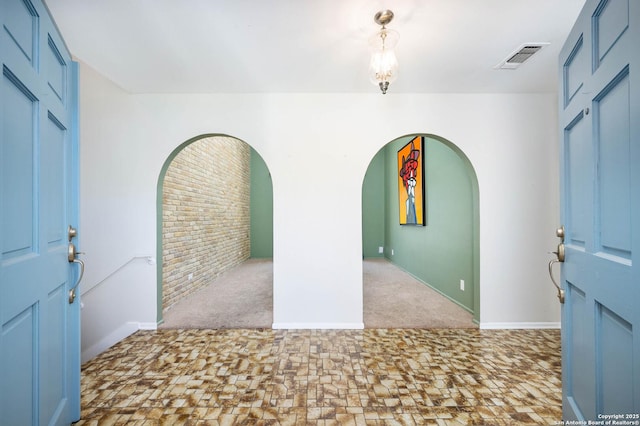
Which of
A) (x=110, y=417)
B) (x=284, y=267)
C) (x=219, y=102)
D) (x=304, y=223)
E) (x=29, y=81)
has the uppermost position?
(x=219, y=102)

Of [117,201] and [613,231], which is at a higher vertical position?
[117,201]

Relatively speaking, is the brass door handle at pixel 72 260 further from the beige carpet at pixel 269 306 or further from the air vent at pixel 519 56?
the air vent at pixel 519 56

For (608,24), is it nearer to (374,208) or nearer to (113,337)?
(113,337)

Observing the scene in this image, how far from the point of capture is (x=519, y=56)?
2.30 metres

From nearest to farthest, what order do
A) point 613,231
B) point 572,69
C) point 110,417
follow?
point 613,231 → point 572,69 → point 110,417

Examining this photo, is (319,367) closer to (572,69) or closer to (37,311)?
(37,311)

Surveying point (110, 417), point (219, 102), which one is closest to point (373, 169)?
point (219, 102)

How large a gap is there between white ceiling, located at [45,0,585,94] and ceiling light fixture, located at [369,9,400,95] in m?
0.06

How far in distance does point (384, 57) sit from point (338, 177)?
137 cm

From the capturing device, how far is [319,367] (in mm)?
2164

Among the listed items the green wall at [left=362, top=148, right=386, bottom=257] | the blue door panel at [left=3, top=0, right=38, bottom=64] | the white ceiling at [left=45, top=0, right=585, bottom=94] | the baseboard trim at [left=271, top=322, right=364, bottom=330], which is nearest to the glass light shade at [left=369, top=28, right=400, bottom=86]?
the white ceiling at [left=45, top=0, right=585, bottom=94]

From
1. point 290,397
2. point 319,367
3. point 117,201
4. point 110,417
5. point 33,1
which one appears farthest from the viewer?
point 117,201

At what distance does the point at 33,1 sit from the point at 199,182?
11.4 ft

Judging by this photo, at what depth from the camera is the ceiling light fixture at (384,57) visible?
1776mm
